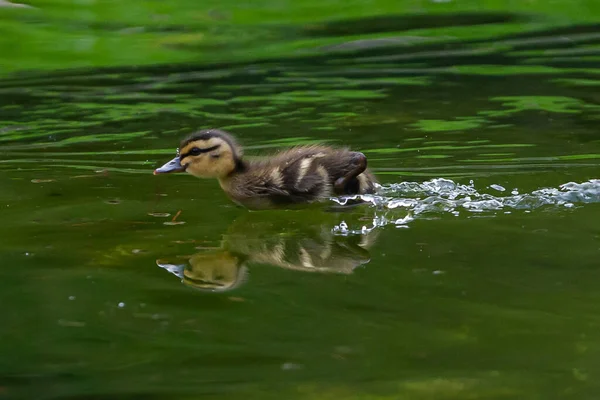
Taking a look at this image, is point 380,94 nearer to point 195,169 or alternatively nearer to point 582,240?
point 195,169

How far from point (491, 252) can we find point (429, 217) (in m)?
0.77

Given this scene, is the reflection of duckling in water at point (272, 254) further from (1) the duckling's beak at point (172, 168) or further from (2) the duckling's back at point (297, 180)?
(1) the duckling's beak at point (172, 168)

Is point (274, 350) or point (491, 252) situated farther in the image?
point (491, 252)

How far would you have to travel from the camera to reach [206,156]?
20.6 ft

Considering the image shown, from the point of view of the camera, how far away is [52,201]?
6.47m

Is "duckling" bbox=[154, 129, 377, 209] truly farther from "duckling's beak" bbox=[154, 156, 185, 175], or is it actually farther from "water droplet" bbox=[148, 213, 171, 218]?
"water droplet" bbox=[148, 213, 171, 218]

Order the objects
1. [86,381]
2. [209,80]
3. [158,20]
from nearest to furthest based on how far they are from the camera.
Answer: [86,381], [209,80], [158,20]

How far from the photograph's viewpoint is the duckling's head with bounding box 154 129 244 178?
6266 mm

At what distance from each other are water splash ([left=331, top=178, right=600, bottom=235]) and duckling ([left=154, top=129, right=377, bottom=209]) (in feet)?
0.47

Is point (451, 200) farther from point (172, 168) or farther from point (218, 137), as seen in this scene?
point (172, 168)

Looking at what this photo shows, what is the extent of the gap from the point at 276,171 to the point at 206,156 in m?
0.40

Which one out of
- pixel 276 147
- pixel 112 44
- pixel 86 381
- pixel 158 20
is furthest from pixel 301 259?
pixel 158 20

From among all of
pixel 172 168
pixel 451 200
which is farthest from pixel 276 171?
pixel 451 200

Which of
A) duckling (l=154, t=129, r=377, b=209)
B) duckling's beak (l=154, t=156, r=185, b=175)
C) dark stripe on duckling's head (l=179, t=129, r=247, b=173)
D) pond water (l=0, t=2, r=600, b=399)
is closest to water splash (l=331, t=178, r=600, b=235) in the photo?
pond water (l=0, t=2, r=600, b=399)
